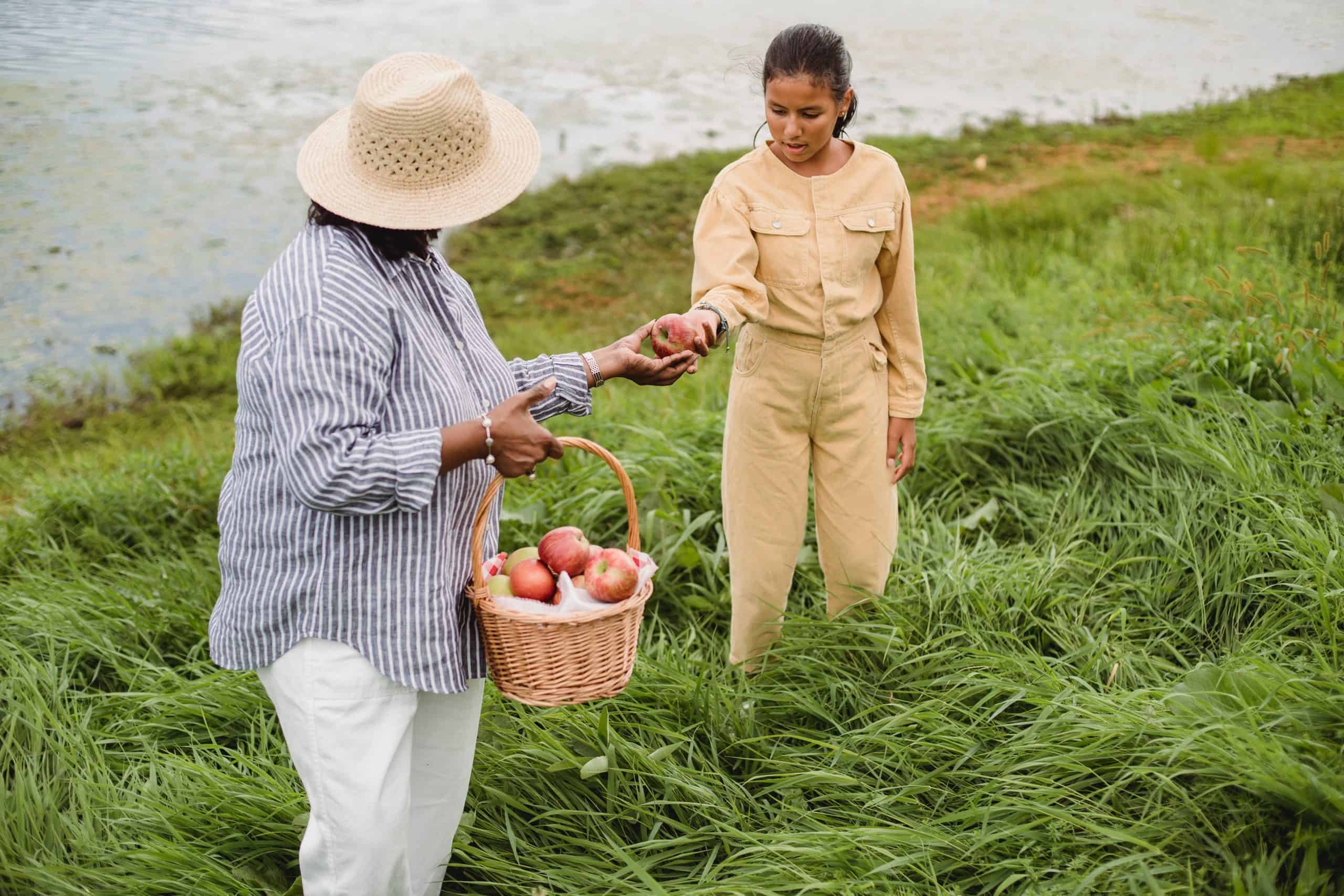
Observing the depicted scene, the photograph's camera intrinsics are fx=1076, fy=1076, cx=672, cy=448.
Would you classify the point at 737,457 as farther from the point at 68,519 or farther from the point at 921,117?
the point at 921,117

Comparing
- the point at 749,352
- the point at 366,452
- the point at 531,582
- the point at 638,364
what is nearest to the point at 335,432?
the point at 366,452

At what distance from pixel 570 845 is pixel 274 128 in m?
6.44

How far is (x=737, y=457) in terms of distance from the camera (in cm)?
276

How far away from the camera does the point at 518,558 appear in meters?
2.14

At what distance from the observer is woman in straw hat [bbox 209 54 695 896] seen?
1722 mm

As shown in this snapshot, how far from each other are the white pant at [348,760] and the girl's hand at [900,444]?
1.42 m

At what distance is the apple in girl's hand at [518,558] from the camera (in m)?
2.12

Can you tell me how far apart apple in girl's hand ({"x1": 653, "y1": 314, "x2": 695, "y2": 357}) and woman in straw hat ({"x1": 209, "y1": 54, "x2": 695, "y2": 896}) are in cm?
47

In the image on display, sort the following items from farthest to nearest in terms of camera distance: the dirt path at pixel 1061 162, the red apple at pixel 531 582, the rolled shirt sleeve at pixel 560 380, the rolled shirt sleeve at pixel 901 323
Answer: the dirt path at pixel 1061 162 → the rolled shirt sleeve at pixel 901 323 → the rolled shirt sleeve at pixel 560 380 → the red apple at pixel 531 582

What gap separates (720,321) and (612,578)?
2.27 ft

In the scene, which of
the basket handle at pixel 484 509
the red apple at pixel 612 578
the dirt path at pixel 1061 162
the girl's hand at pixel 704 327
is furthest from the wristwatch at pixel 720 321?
the dirt path at pixel 1061 162

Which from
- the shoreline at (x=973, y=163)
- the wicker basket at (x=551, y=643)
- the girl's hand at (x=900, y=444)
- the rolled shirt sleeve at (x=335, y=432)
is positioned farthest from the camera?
the shoreline at (x=973, y=163)

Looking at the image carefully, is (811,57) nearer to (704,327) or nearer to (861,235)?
(861,235)

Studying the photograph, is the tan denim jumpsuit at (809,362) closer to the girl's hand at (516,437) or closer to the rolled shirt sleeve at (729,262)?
the rolled shirt sleeve at (729,262)
